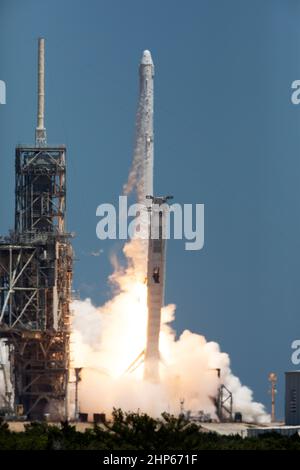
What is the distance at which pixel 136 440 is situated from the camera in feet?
334

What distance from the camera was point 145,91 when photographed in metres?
149

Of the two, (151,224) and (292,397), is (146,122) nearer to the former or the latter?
(151,224)

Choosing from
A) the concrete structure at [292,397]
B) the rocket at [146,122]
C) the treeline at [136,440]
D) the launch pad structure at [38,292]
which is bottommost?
the treeline at [136,440]

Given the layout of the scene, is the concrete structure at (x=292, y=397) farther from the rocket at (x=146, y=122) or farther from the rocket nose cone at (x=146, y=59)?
the rocket nose cone at (x=146, y=59)

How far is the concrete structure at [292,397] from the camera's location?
13512cm

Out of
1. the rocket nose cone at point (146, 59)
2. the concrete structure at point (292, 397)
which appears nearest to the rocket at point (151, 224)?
the rocket nose cone at point (146, 59)

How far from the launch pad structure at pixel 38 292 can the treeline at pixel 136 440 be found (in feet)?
107

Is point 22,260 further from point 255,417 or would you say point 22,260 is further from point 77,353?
point 255,417

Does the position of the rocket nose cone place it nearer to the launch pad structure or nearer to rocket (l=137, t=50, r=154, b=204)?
rocket (l=137, t=50, r=154, b=204)

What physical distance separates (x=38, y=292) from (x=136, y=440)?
145 ft

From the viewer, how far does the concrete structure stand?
443ft

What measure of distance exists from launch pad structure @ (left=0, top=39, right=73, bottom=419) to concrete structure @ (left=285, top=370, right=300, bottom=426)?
16.1 meters
